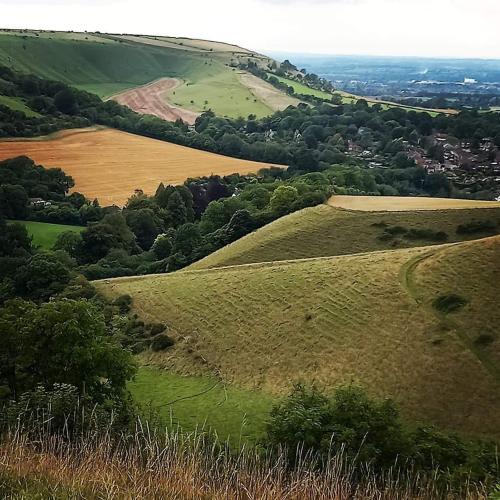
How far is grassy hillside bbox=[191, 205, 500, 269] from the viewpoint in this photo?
61.2m

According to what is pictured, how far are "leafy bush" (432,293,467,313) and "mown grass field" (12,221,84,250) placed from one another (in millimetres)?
57269

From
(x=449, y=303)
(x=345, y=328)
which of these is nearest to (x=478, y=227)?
(x=449, y=303)

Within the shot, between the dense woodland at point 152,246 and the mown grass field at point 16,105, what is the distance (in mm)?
3554

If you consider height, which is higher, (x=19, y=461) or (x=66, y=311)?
(x=19, y=461)

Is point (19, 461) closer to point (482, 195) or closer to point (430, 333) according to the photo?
point (430, 333)

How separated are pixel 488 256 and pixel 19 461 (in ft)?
128

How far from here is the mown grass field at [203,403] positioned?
29.8 meters

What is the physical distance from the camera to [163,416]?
1239 inches

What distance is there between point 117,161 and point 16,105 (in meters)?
30.6

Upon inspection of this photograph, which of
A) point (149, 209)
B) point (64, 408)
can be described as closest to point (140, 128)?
point (149, 209)

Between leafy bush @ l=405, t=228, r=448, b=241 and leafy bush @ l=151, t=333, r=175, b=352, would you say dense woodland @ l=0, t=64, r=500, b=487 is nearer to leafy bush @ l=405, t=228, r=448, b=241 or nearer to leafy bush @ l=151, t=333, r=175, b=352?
leafy bush @ l=151, t=333, r=175, b=352

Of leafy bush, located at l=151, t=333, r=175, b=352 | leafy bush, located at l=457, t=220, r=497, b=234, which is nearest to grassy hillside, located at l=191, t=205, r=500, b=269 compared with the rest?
leafy bush, located at l=457, t=220, r=497, b=234

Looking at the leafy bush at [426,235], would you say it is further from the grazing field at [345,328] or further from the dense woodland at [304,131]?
the dense woodland at [304,131]

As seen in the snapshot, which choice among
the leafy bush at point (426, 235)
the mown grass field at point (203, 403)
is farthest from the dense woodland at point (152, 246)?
the leafy bush at point (426, 235)
